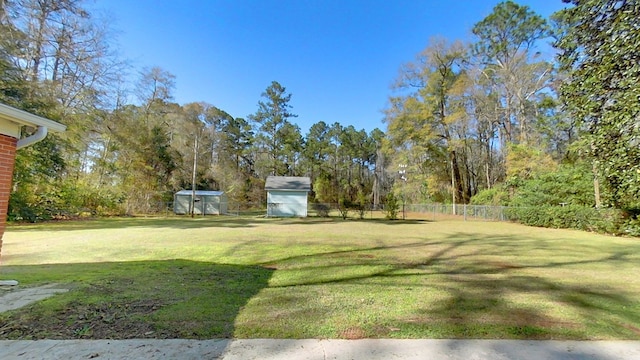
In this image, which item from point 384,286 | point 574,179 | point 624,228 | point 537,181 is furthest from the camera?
point 537,181

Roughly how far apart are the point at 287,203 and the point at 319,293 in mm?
18819

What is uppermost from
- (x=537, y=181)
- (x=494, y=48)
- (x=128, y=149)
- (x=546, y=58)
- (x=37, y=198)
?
(x=494, y=48)

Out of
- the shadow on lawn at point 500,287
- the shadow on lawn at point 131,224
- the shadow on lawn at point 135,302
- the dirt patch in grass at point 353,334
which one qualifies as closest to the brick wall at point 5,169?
the shadow on lawn at point 135,302

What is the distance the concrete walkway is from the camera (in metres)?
2.26

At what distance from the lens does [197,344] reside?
2436mm

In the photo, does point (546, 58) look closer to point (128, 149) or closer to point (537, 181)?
point (537, 181)

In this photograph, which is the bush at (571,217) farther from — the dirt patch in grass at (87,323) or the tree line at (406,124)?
the dirt patch in grass at (87,323)

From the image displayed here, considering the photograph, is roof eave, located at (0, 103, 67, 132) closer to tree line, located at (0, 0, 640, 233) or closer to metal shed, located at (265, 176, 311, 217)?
tree line, located at (0, 0, 640, 233)

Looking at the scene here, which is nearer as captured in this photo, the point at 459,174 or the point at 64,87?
the point at 64,87

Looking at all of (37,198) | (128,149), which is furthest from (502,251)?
(128,149)

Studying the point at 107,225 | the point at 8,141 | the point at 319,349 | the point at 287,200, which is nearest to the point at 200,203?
the point at 287,200

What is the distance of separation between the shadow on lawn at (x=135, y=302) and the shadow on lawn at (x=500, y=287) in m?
1.05

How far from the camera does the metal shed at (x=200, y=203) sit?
24.1 metres

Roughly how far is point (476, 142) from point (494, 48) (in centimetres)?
833
